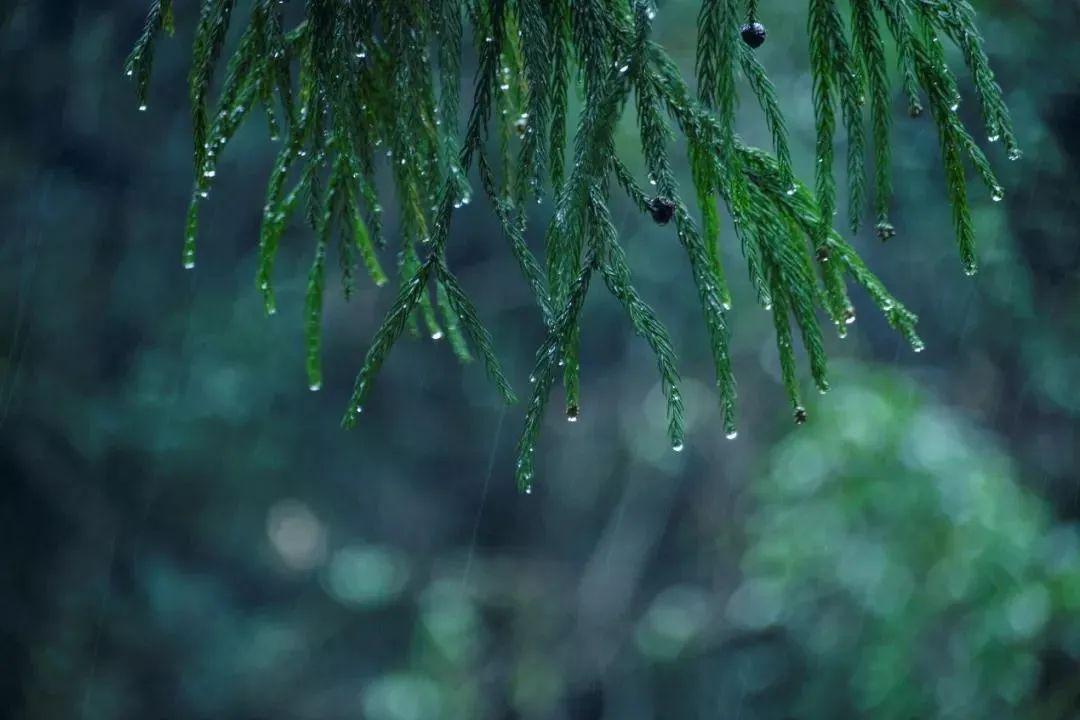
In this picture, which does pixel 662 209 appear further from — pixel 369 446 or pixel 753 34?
pixel 369 446

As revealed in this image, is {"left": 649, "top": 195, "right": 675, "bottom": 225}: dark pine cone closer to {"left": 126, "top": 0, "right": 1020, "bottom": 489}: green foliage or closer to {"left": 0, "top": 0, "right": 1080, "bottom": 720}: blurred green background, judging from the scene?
{"left": 126, "top": 0, "right": 1020, "bottom": 489}: green foliage

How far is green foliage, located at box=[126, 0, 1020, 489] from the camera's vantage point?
2.73 ft

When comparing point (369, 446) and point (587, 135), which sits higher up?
point (369, 446)

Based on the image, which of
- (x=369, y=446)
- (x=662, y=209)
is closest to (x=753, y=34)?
(x=662, y=209)

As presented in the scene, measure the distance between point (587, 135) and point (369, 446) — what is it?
5.15m

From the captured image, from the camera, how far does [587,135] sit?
33.6 inches

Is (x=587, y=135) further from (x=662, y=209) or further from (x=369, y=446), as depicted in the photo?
(x=369, y=446)

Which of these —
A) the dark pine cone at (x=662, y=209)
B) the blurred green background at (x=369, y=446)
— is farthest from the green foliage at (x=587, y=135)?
the blurred green background at (x=369, y=446)

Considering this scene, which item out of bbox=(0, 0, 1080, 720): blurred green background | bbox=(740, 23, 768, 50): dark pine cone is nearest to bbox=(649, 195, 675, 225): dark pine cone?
bbox=(740, 23, 768, 50): dark pine cone

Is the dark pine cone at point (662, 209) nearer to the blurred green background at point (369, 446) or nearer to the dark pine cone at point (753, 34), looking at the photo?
the dark pine cone at point (753, 34)

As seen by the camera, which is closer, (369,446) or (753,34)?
(753,34)

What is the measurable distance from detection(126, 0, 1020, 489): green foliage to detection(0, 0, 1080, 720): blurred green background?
391 cm

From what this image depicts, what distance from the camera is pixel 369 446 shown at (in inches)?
232

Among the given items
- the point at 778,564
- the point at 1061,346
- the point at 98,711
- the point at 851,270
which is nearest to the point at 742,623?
the point at 778,564
